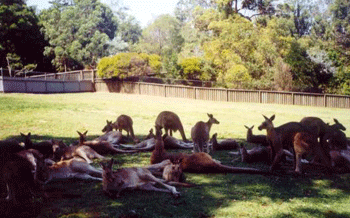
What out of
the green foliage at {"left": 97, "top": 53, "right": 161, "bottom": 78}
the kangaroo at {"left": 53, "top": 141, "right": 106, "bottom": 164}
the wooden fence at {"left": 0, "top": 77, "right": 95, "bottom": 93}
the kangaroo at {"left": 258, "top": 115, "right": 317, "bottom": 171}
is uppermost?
the green foliage at {"left": 97, "top": 53, "right": 161, "bottom": 78}

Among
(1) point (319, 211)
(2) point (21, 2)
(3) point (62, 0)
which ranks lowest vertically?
(1) point (319, 211)

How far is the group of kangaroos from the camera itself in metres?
5.32

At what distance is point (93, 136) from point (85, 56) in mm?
36590

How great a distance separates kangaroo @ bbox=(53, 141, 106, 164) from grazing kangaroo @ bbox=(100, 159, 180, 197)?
6.79 ft

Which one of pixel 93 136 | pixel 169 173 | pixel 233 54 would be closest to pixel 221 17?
pixel 233 54

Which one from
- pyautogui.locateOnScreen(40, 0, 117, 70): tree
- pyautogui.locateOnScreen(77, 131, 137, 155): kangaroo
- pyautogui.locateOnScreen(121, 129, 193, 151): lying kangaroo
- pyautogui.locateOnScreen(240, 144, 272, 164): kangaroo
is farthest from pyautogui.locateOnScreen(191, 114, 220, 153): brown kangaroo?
pyautogui.locateOnScreen(40, 0, 117, 70): tree

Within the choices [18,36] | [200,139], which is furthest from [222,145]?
[18,36]

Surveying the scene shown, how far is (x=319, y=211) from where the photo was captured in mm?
4848

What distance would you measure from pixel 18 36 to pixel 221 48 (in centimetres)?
2333

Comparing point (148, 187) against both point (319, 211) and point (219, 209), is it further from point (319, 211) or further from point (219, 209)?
point (319, 211)

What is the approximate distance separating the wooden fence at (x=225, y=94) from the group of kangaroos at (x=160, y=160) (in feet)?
66.1

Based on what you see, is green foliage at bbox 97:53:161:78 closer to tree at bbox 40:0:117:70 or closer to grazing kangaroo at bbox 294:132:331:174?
tree at bbox 40:0:117:70

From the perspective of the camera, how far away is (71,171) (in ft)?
21.3

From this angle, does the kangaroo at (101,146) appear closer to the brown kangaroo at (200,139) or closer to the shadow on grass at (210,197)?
the brown kangaroo at (200,139)
